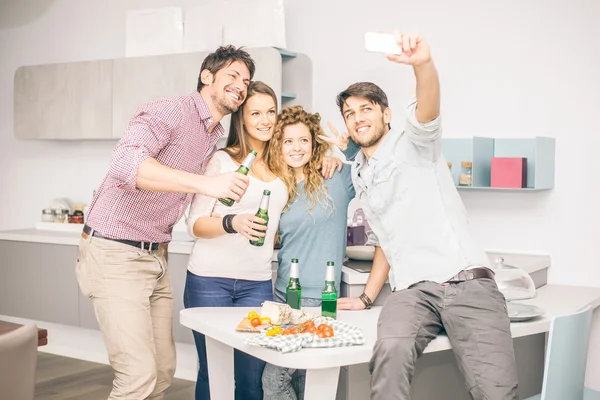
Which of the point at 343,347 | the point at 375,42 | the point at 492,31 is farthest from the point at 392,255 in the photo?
the point at 492,31

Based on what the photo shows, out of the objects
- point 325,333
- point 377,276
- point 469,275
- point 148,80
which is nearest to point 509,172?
point 377,276

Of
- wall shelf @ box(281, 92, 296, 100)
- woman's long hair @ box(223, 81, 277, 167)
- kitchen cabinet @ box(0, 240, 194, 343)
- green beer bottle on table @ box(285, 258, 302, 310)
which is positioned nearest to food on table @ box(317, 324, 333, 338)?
green beer bottle on table @ box(285, 258, 302, 310)

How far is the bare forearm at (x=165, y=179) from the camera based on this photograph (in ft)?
7.63

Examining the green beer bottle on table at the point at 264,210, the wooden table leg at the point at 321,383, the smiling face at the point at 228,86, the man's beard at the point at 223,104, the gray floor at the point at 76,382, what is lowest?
the gray floor at the point at 76,382

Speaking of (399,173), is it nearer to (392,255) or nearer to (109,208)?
(392,255)

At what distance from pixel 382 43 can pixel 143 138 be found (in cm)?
90

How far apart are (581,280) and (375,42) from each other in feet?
7.06

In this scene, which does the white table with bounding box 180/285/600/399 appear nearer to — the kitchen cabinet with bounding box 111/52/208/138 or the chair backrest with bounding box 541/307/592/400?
the chair backrest with bounding box 541/307/592/400

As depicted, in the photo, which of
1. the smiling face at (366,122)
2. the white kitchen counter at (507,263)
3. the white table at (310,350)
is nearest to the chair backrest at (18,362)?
the white table at (310,350)

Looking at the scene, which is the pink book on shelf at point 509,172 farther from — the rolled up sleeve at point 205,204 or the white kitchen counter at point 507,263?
the rolled up sleeve at point 205,204

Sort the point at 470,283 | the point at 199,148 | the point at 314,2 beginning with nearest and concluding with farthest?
the point at 470,283 → the point at 199,148 → the point at 314,2

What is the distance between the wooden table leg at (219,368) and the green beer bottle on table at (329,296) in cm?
39

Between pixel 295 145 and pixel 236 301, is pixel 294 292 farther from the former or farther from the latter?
pixel 295 145

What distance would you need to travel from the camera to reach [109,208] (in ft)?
8.67
